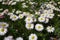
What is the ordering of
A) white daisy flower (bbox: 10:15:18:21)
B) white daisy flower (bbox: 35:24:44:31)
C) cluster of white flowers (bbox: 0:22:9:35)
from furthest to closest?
white daisy flower (bbox: 10:15:18:21), white daisy flower (bbox: 35:24:44:31), cluster of white flowers (bbox: 0:22:9:35)

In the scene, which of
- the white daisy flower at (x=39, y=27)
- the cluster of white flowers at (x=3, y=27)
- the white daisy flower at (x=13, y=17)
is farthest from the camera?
the white daisy flower at (x=13, y=17)

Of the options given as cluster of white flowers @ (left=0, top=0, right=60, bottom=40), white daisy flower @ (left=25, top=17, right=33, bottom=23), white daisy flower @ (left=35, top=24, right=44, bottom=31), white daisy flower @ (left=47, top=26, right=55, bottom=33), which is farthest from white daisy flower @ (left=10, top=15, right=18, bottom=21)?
white daisy flower @ (left=47, top=26, right=55, bottom=33)

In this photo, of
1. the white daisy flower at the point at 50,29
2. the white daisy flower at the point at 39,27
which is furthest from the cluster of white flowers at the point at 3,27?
the white daisy flower at the point at 50,29

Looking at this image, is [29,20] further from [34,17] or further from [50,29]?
[50,29]

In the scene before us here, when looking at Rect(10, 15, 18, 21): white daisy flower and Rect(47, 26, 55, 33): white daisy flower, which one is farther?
Rect(10, 15, 18, 21): white daisy flower

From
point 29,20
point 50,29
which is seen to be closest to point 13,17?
point 29,20

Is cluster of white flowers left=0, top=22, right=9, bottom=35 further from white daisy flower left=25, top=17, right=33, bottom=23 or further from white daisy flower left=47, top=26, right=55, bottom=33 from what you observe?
white daisy flower left=47, top=26, right=55, bottom=33

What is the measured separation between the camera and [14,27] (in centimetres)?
201

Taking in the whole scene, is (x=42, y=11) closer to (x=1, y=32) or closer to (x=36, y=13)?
(x=36, y=13)

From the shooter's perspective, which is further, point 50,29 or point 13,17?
point 13,17

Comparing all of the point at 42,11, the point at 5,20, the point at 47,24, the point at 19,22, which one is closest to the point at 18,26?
the point at 19,22

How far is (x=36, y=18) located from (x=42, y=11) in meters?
0.25

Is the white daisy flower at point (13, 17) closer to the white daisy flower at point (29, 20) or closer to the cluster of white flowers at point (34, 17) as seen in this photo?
the cluster of white flowers at point (34, 17)

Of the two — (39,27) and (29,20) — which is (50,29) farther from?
(29,20)
